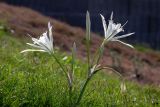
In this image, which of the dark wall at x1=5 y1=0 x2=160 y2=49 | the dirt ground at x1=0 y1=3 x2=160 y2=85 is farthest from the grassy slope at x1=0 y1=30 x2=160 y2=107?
the dark wall at x1=5 y1=0 x2=160 y2=49

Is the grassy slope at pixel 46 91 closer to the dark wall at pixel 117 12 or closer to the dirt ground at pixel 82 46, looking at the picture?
the dirt ground at pixel 82 46

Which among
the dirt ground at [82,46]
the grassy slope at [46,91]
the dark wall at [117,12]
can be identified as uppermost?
the dark wall at [117,12]

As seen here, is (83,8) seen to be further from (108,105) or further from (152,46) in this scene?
(108,105)

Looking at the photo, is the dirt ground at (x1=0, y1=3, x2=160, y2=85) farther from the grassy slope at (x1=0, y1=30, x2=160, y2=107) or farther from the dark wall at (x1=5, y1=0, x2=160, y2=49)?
the grassy slope at (x1=0, y1=30, x2=160, y2=107)

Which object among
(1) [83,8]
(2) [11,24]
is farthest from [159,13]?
(2) [11,24]

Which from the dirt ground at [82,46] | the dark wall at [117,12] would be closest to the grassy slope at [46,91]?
the dirt ground at [82,46]

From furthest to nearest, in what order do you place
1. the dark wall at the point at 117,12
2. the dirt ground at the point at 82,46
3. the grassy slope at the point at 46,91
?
the dark wall at the point at 117,12
the dirt ground at the point at 82,46
the grassy slope at the point at 46,91
